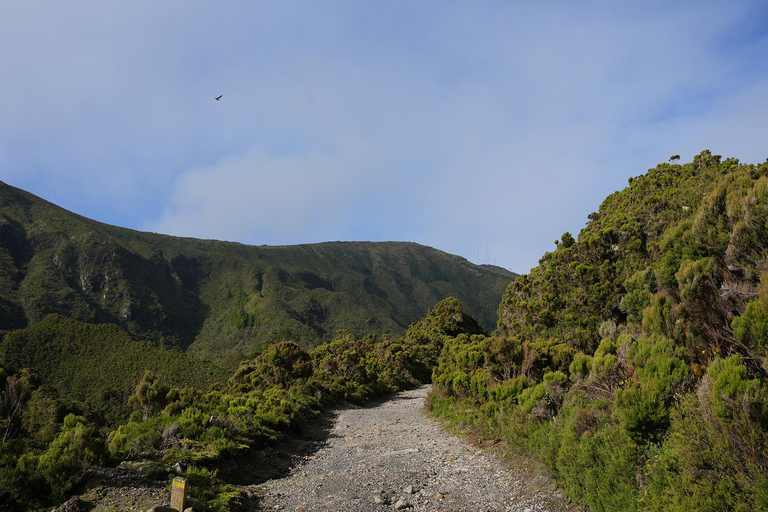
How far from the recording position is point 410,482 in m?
6.80

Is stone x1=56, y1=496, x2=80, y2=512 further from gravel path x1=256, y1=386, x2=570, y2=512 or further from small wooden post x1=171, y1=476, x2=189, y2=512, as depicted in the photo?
gravel path x1=256, y1=386, x2=570, y2=512

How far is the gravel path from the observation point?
5.77m

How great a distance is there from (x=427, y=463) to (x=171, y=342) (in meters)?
106

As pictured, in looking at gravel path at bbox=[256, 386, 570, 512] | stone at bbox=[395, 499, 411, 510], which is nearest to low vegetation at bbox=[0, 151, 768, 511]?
gravel path at bbox=[256, 386, 570, 512]

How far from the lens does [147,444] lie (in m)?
7.81

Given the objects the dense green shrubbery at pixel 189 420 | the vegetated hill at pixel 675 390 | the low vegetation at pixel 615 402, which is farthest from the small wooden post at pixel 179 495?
the vegetated hill at pixel 675 390

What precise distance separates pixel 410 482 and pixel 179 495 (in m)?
3.61

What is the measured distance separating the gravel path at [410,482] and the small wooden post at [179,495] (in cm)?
148

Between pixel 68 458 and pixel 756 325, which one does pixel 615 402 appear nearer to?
pixel 756 325

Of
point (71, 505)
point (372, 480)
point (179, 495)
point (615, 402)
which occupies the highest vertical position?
point (615, 402)

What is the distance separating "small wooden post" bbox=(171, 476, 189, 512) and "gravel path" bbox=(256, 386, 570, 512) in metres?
1.48

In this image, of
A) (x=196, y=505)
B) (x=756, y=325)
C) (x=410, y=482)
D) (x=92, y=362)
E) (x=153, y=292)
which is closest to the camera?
(x=756, y=325)

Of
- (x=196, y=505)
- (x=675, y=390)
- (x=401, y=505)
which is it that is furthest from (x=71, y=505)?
(x=675, y=390)

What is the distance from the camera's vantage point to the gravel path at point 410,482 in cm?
577
